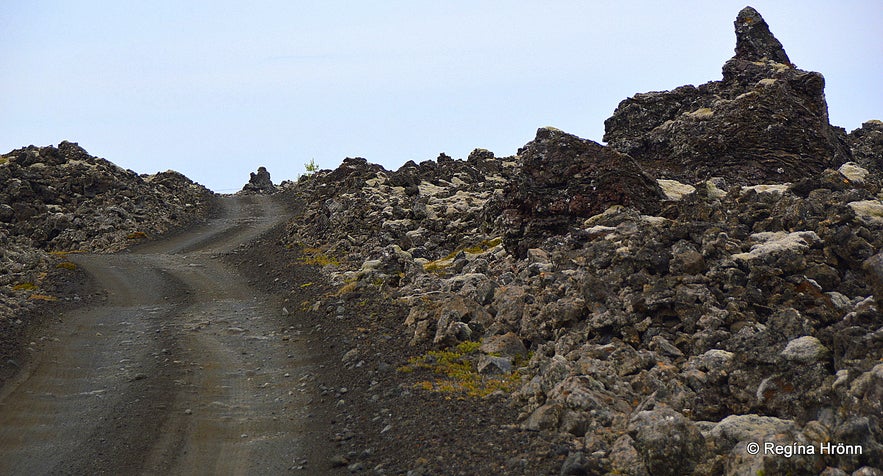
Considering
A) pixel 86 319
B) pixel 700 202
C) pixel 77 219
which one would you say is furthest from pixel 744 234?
pixel 77 219

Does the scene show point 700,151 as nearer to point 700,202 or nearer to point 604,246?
point 700,202

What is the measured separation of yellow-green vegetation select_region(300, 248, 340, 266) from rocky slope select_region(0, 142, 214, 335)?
1296cm

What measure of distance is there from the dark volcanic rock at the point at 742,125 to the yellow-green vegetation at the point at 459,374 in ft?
47.1

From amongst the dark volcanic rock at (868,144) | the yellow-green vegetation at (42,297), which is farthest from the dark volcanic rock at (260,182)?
the dark volcanic rock at (868,144)

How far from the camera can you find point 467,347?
54.2 ft

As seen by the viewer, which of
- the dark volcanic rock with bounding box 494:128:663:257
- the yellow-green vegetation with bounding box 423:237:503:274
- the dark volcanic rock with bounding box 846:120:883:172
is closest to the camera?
the dark volcanic rock with bounding box 494:128:663:257

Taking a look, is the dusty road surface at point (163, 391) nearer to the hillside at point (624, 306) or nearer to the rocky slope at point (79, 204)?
the hillside at point (624, 306)

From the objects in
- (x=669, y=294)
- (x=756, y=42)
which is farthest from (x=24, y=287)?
(x=756, y=42)

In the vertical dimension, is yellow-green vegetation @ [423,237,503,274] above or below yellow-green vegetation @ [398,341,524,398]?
above

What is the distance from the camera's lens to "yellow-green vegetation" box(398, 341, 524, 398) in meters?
14.3

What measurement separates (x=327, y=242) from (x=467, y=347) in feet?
61.5

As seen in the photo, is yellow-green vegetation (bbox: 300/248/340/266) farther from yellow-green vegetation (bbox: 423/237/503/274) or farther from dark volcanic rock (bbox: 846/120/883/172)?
dark volcanic rock (bbox: 846/120/883/172)

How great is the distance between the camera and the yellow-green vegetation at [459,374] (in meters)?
14.3

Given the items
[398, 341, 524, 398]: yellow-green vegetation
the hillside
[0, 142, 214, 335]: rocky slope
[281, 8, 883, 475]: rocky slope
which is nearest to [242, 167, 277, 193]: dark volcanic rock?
[0, 142, 214, 335]: rocky slope
